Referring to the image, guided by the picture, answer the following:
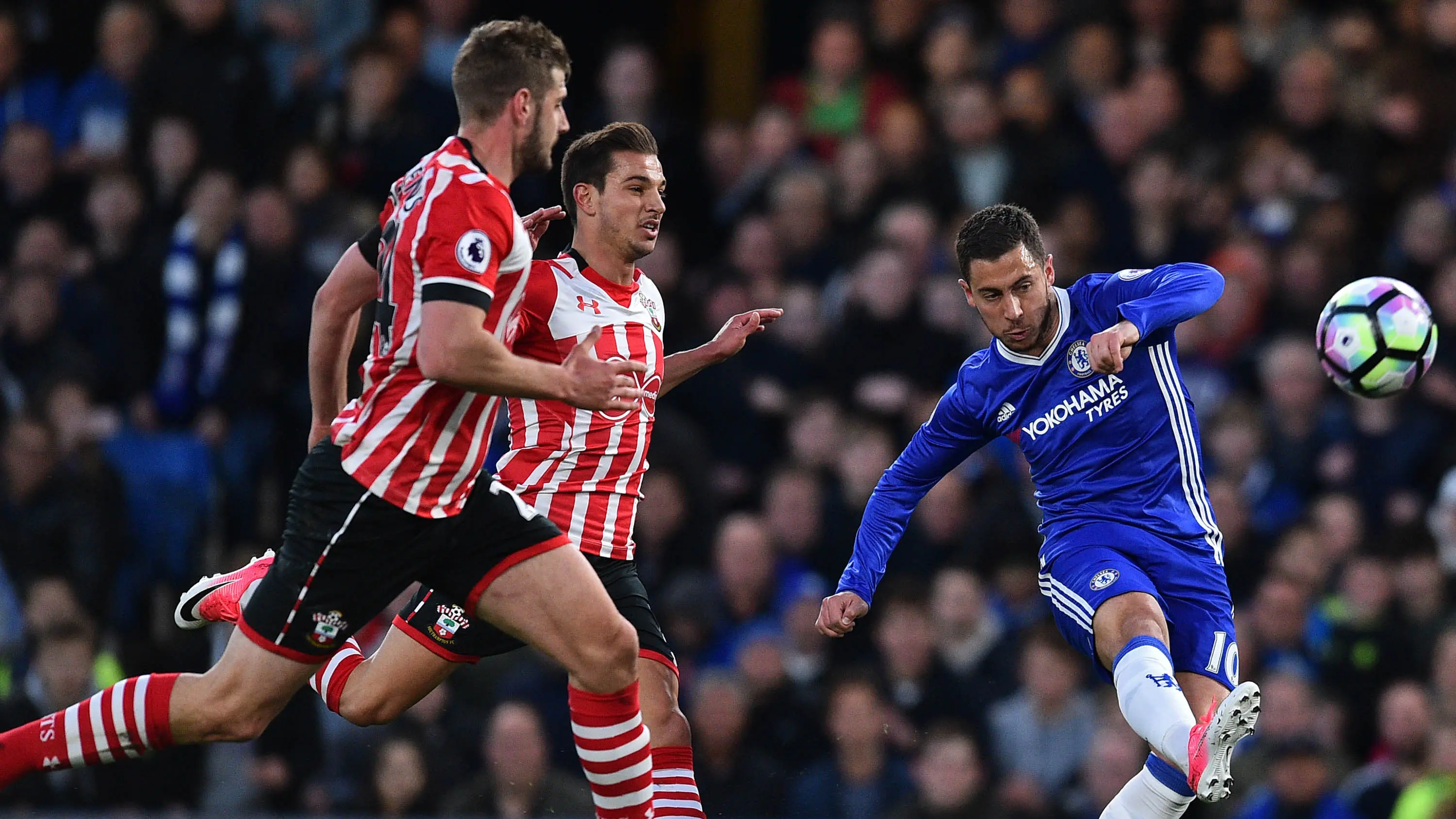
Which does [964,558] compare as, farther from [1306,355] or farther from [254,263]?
[254,263]

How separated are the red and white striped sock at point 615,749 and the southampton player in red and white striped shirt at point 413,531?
0.10 ft

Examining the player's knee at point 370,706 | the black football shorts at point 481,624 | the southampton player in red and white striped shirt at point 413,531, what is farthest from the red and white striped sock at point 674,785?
the player's knee at point 370,706

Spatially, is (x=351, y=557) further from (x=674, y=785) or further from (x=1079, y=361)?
(x=1079, y=361)

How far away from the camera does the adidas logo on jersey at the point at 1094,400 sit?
19.6ft

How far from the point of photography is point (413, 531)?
16.7ft

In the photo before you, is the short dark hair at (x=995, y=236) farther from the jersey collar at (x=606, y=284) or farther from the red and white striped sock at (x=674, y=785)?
the red and white striped sock at (x=674, y=785)

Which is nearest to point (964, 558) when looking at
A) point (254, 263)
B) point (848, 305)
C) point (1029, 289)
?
point (848, 305)

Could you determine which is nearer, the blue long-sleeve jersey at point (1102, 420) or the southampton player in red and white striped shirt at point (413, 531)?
the southampton player in red and white striped shirt at point (413, 531)

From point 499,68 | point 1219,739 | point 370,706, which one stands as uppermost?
point 499,68

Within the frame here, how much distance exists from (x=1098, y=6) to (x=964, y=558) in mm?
3676

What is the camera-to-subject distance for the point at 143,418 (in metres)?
9.91

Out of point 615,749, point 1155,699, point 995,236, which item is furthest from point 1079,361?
point 615,749

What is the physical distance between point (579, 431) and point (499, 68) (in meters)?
1.30

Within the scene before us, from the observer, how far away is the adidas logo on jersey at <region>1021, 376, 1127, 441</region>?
5961mm
